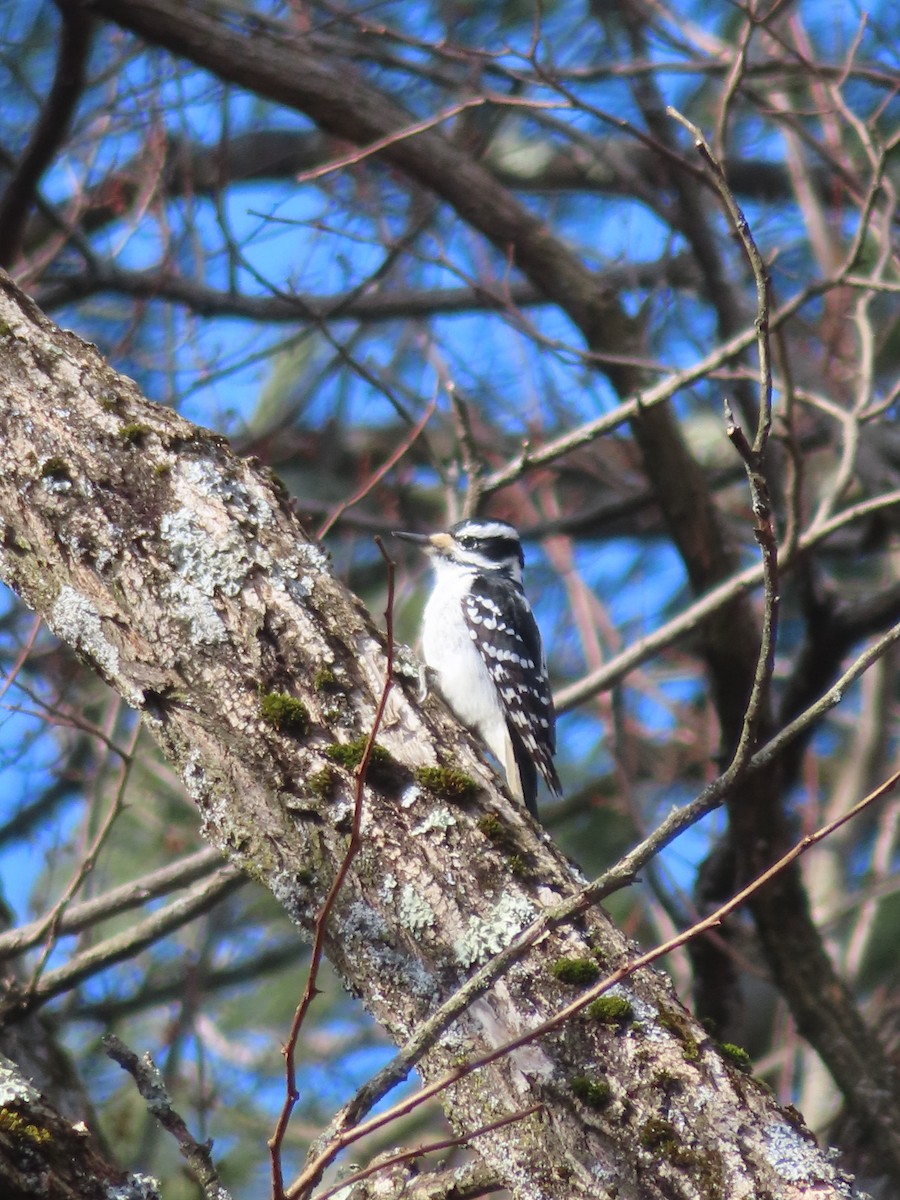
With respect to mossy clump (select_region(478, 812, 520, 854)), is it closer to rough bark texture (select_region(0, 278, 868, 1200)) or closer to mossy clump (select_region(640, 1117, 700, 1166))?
rough bark texture (select_region(0, 278, 868, 1200))

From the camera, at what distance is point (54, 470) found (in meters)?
2.85

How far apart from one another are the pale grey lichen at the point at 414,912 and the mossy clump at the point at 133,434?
1.26m

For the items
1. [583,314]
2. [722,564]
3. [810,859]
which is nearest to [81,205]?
[583,314]

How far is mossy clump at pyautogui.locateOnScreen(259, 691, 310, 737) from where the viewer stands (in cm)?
263

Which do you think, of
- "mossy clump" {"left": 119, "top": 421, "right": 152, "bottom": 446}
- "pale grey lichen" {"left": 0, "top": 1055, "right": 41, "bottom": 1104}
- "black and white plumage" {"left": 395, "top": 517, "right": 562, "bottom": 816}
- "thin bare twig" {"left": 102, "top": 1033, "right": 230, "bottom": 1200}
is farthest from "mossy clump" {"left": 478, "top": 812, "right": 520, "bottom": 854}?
"black and white plumage" {"left": 395, "top": 517, "right": 562, "bottom": 816}

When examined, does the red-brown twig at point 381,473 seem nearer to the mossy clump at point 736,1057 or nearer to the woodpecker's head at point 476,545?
the woodpecker's head at point 476,545

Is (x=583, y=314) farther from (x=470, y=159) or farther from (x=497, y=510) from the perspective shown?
(x=497, y=510)

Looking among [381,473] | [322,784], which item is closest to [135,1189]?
[322,784]

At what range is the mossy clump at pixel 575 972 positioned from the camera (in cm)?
235

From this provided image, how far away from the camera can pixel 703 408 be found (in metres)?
9.59

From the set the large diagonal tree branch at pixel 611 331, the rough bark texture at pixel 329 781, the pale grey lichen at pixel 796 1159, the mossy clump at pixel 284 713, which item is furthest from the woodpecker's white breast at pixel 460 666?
the pale grey lichen at pixel 796 1159

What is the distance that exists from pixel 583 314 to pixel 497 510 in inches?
93.9

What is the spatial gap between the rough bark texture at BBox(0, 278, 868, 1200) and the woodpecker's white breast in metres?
2.25

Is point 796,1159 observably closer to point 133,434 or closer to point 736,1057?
point 736,1057
